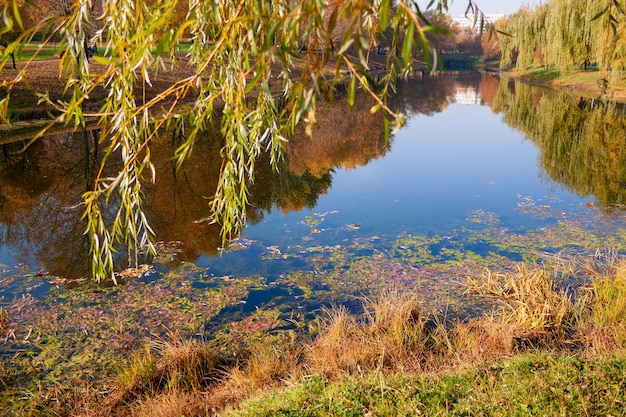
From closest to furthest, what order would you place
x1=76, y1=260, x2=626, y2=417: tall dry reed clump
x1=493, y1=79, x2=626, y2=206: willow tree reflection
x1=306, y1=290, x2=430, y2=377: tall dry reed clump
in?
x1=76, y1=260, x2=626, y2=417: tall dry reed clump
x1=306, y1=290, x2=430, y2=377: tall dry reed clump
x1=493, y1=79, x2=626, y2=206: willow tree reflection

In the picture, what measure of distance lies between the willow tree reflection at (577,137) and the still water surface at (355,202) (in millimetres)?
57

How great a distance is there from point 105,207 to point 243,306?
399 centimetres

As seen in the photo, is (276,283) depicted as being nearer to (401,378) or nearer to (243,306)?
(243,306)

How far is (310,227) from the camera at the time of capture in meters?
7.62

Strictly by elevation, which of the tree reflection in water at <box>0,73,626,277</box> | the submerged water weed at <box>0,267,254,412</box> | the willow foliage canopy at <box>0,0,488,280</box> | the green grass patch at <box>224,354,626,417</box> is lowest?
the submerged water weed at <box>0,267,254,412</box>

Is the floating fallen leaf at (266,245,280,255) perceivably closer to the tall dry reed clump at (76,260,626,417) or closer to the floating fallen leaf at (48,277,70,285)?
the tall dry reed clump at (76,260,626,417)

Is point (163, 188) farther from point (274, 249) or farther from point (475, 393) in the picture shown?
→ point (475, 393)

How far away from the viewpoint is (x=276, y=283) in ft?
18.7

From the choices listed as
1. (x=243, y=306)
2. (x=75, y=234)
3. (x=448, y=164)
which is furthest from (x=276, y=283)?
(x=448, y=164)

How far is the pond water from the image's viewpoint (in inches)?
206

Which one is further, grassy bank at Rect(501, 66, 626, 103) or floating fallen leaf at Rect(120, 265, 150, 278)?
grassy bank at Rect(501, 66, 626, 103)

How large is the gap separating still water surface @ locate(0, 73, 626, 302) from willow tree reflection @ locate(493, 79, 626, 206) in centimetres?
6

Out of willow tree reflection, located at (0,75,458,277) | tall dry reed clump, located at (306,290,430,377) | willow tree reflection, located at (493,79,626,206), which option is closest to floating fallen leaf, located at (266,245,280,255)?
willow tree reflection, located at (0,75,458,277)

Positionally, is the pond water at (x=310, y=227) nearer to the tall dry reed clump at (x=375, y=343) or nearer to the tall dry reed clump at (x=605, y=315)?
the tall dry reed clump at (x=375, y=343)
